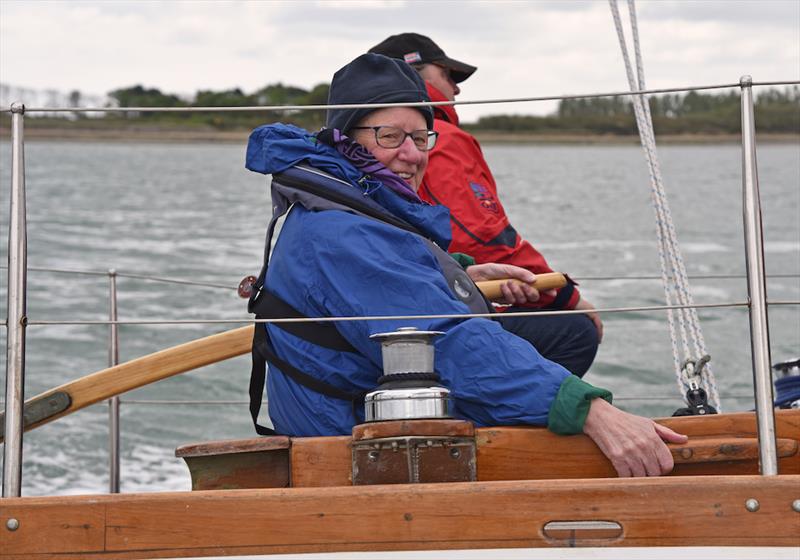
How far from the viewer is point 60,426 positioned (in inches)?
309

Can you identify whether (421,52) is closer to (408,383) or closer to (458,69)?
(458,69)

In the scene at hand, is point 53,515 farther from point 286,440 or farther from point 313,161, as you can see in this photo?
point 313,161

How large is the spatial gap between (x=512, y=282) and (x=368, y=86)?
83cm

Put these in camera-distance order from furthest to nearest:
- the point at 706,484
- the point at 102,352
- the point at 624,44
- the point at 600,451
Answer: the point at 102,352 < the point at 624,44 < the point at 600,451 < the point at 706,484

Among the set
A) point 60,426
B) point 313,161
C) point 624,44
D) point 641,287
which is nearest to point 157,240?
point 641,287

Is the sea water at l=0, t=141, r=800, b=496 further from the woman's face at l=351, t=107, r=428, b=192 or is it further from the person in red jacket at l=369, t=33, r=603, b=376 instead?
the woman's face at l=351, t=107, r=428, b=192

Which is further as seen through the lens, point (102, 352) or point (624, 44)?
point (102, 352)

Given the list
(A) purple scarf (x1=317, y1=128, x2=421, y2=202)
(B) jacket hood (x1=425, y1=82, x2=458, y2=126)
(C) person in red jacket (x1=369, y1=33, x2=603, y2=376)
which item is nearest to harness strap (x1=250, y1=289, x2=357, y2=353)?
(A) purple scarf (x1=317, y1=128, x2=421, y2=202)

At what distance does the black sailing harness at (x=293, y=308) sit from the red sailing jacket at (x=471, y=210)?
1155 millimetres

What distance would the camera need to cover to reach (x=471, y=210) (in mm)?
3969

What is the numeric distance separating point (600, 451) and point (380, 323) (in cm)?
52

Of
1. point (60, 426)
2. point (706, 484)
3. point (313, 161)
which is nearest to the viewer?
point (706, 484)

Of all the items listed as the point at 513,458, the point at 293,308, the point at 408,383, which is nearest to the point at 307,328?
the point at 293,308

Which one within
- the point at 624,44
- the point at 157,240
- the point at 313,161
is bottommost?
the point at 313,161
